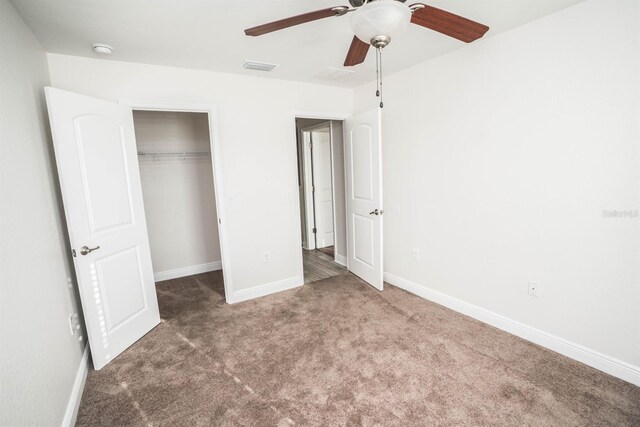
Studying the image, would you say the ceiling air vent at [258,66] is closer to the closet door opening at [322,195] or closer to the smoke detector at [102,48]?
the smoke detector at [102,48]

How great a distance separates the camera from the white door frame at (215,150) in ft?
8.93

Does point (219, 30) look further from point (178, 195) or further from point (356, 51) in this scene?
point (178, 195)

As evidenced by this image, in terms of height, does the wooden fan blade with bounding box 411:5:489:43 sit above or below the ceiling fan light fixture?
above

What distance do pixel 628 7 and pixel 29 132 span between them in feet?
11.7

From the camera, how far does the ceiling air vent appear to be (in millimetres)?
2740

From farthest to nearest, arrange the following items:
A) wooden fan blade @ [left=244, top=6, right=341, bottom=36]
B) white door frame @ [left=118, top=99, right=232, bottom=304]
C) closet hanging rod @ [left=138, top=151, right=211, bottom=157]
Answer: closet hanging rod @ [left=138, top=151, right=211, bottom=157] < white door frame @ [left=118, top=99, right=232, bottom=304] < wooden fan blade @ [left=244, top=6, right=341, bottom=36]

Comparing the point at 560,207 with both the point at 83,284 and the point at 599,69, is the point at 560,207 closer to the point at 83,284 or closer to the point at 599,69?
the point at 599,69

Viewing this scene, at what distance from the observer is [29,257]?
1532 millimetres

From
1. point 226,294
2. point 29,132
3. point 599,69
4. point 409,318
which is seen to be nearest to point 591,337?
point 409,318

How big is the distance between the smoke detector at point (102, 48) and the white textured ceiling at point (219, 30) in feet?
0.14

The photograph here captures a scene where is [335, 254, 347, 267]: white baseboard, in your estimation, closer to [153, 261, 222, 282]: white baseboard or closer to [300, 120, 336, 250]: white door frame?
[300, 120, 336, 250]: white door frame

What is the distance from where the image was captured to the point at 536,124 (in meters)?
2.18

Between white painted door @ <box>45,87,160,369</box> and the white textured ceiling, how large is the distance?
452 millimetres

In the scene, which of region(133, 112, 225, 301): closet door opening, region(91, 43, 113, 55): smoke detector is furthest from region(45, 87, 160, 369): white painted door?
region(133, 112, 225, 301): closet door opening
